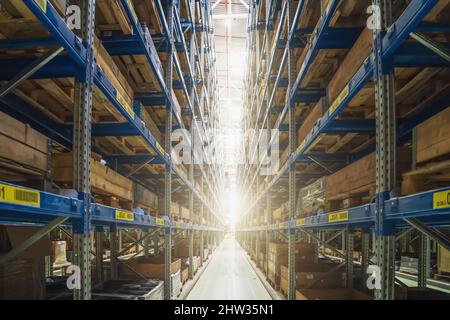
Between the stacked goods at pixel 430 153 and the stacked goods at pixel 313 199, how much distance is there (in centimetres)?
243

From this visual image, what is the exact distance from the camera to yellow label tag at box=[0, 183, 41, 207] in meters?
1.54

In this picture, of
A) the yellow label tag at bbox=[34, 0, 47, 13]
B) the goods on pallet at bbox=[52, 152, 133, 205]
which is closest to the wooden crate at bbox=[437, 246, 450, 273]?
the goods on pallet at bbox=[52, 152, 133, 205]

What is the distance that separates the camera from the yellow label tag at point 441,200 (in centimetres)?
156

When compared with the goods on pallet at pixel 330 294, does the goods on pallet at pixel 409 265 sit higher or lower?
lower

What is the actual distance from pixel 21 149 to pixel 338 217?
2.74 metres

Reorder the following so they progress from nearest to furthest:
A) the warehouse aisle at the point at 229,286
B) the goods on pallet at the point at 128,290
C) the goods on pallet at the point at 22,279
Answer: the goods on pallet at the point at 22,279 → the goods on pallet at the point at 128,290 → the warehouse aisle at the point at 229,286

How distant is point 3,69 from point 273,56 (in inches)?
199

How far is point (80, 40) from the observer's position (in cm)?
232

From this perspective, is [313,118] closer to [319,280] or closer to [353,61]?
[353,61]

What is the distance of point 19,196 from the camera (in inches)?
64.7

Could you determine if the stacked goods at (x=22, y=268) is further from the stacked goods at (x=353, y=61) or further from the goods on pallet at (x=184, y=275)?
the goods on pallet at (x=184, y=275)

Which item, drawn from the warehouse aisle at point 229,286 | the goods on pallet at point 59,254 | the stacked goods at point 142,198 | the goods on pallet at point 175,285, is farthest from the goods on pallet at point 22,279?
Answer: the goods on pallet at point 59,254

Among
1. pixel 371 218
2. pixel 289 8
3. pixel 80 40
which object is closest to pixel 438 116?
pixel 371 218

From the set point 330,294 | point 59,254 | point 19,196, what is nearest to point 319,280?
point 330,294
